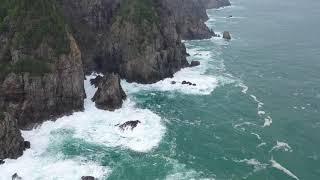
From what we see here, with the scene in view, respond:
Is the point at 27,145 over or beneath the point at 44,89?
beneath

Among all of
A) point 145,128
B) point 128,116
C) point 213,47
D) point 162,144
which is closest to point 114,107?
point 128,116

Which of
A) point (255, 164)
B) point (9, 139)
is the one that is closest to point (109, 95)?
point (9, 139)

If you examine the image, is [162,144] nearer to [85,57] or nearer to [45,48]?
[45,48]

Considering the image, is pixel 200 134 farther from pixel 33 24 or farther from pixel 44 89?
pixel 33 24

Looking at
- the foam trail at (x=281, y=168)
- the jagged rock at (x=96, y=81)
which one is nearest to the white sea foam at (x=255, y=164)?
the foam trail at (x=281, y=168)

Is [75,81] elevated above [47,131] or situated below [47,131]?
above

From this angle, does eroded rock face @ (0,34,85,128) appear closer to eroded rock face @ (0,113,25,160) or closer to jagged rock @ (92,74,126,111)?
jagged rock @ (92,74,126,111)
